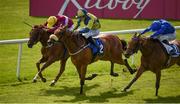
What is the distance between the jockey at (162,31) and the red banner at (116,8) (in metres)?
10.3

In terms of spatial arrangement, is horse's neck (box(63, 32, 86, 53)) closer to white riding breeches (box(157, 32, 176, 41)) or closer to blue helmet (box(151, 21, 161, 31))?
blue helmet (box(151, 21, 161, 31))

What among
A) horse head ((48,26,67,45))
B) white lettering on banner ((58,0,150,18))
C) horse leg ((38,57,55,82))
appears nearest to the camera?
horse head ((48,26,67,45))

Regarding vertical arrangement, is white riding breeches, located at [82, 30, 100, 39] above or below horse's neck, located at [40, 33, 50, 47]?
above

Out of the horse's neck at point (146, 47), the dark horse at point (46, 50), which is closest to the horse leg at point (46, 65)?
the dark horse at point (46, 50)

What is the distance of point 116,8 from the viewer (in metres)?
24.4

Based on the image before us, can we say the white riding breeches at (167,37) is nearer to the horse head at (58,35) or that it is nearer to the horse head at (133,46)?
the horse head at (133,46)

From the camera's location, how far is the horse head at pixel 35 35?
46.8ft

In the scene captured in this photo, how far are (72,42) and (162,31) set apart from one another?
2.10 metres

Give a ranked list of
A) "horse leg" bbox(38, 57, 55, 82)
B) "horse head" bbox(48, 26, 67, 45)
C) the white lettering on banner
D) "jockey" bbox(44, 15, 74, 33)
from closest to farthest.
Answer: "horse head" bbox(48, 26, 67, 45), "horse leg" bbox(38, 57, 55, 82), "jockey" bbox(44, 15, 74, 33), the white lettering on banner

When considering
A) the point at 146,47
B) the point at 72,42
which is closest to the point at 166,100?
the point at 146,47

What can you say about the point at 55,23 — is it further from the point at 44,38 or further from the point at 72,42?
the point at 72,42

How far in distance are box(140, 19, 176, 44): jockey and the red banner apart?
10.3m

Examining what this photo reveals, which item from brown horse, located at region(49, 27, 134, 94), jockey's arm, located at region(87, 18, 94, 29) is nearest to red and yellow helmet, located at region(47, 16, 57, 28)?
jockey's arm, located at region(87, 18, 94, 29)

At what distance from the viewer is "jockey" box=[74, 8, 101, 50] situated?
13.8 m
